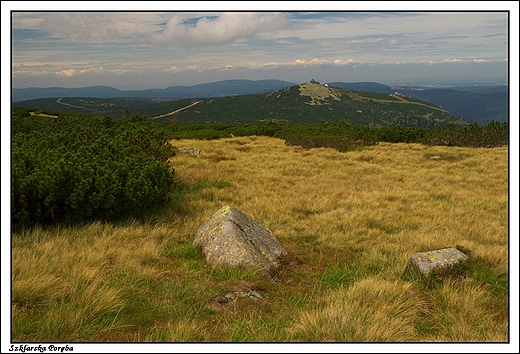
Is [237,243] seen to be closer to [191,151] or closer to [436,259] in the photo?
[436,259]

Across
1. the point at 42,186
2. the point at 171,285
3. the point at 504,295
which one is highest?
the point at 42,186

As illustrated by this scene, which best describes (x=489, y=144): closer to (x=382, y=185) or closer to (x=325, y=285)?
(x=382, y=185)

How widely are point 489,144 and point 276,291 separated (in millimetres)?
29360

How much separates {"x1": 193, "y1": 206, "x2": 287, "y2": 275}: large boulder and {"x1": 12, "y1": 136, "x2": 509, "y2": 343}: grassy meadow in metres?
0.24

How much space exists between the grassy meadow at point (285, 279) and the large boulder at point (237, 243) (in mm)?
240

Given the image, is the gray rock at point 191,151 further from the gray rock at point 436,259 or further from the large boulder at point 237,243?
the gray rock at point 436,259

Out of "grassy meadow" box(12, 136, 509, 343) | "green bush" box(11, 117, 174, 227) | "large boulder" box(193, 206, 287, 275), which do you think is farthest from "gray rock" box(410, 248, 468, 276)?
"green bush" box(11, 117, 174, 227)

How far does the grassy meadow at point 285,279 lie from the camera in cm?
363

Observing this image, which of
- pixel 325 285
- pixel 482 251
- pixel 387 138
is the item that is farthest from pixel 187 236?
pixel 387 138

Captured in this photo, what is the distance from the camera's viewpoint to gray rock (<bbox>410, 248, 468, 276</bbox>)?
17.8ft

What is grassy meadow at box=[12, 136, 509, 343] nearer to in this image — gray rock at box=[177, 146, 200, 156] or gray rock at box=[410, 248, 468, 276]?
gray rock at box=[410, 248, 468, 276]

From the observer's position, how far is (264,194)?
11.2m

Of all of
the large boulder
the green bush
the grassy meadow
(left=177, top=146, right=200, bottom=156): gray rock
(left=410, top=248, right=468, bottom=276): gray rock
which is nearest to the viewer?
the grassy meadow

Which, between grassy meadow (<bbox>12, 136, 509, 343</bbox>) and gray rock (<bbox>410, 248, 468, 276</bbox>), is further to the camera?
gray rock (<bbox>410, 248, 468, 276</bbox>)
